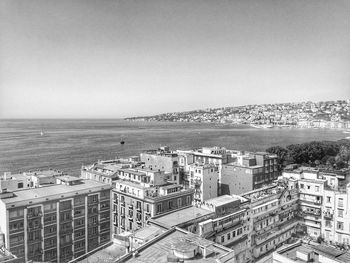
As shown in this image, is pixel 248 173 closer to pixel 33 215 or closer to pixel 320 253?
pixel 33 215

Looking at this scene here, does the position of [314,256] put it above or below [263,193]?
above

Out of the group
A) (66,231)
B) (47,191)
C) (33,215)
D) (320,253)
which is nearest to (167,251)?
(320,253)

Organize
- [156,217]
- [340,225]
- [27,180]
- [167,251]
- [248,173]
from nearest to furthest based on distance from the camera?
1. [167,251]
2. [156,217]
3. [340,225]
4. [27,180]
5. [248,173]

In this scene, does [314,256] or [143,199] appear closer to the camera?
[314,256]

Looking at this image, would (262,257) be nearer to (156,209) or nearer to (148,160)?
(156,209)

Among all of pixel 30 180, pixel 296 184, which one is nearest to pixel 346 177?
pixel 296 184

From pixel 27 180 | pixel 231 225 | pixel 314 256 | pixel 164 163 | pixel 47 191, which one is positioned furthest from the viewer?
pixel 164 163

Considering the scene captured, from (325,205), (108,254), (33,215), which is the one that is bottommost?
(108,254)

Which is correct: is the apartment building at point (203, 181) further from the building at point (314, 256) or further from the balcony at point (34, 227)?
the building at point (314, 256)

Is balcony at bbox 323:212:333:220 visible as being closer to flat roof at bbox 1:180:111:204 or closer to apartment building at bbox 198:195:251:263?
apartment building at bbox 198:195:251:263
